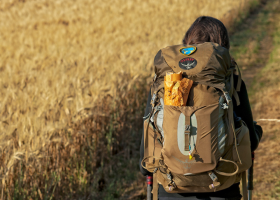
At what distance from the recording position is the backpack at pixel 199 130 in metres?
1.66

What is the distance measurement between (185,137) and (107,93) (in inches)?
128

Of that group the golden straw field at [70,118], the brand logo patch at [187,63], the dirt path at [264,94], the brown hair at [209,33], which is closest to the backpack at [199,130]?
the brand logo patch at [187,63]

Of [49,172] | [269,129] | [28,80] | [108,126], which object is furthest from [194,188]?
[28,80]

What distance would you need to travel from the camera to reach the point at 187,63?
1.74 m

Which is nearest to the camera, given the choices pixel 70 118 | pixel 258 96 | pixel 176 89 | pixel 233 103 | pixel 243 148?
pixel 176 89

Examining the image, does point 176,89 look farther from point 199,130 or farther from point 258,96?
point 258,96

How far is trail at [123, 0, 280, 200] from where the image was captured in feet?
12.8

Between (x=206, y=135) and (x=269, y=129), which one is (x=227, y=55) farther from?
(x=269, y=129)

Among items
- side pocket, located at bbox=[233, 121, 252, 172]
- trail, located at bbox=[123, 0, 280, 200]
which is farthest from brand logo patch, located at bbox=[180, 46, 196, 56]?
trail, located at bbox=[123, 0, 280, 200]

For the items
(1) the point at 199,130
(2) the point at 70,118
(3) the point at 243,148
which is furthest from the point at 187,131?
(2) the point at 70,118

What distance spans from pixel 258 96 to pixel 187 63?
5030 millimetres

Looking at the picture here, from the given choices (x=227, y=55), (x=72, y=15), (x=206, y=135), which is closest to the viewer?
(x=206, y=135)

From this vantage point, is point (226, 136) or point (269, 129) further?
point (269, 129)

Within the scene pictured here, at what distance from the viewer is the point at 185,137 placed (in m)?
1.66
